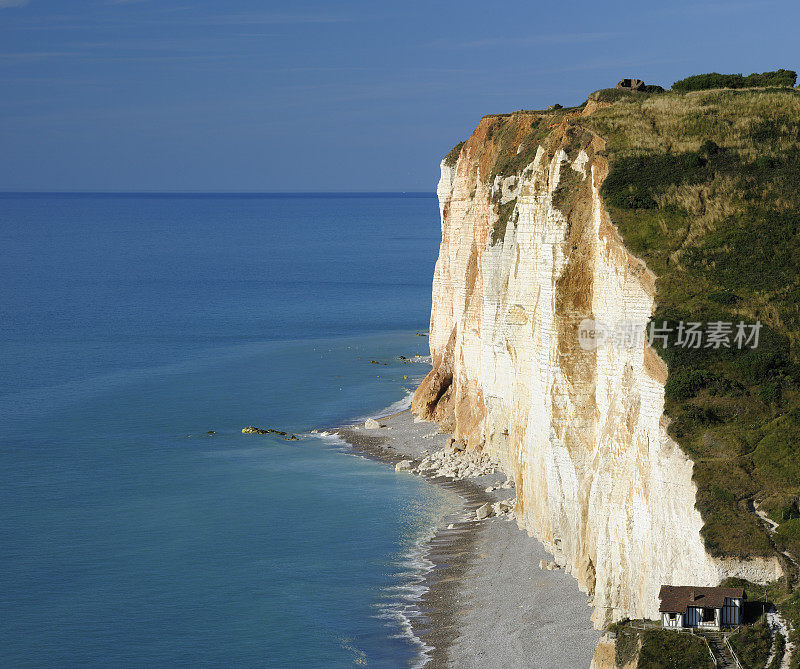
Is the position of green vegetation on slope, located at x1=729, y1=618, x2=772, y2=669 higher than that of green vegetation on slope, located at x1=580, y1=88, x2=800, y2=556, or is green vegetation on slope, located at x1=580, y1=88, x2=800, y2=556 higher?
green vegetation on slope, located at x1=580, y1=88, x2=800, y2=556

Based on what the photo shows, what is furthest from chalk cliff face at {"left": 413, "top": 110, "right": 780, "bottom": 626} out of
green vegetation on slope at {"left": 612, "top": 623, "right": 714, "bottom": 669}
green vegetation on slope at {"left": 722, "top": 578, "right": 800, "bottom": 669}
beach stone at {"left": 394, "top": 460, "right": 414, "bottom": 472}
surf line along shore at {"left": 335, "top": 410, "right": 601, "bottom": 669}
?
beach stone at {"left": 394, "top": 460, "right": 414, "bottom": 472}

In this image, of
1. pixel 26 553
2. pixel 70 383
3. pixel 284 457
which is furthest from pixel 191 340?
pixel 26 553

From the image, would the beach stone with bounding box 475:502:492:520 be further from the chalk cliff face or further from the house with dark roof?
the house with dark roof

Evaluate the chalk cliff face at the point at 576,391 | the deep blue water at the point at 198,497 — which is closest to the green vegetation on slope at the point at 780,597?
the chalk cliff face at the point at 576,391

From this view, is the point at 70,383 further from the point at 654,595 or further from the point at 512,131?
the point at 654,595

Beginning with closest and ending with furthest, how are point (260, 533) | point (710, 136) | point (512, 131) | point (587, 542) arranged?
point (587, 542) < point (710, 136) < point (260, 533) < point (512, 131)

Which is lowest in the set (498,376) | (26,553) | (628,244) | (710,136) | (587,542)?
(26,553)

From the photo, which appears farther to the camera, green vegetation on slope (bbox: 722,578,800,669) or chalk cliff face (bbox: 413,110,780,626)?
chalk cliff face (bbox: 413,110,780,626)

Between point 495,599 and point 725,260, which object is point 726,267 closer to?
point 725,260
